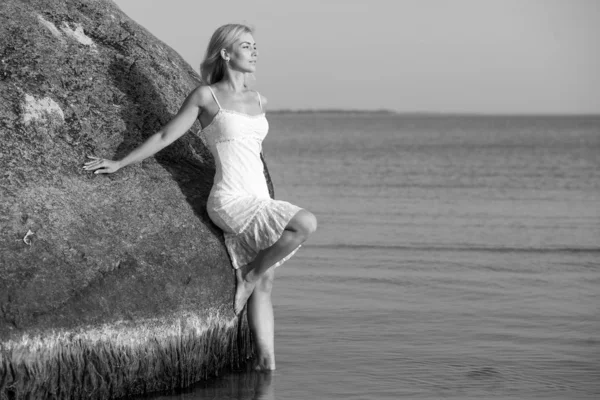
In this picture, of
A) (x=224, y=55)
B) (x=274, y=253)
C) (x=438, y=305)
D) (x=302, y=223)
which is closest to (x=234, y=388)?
(x=274, y=253)

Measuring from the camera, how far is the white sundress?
6004 millimetres

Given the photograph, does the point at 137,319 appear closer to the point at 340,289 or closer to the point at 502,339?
the point at 502,339

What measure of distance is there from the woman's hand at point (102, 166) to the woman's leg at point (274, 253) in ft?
3.70

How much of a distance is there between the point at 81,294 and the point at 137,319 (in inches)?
15.8

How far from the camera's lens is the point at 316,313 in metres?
8.62

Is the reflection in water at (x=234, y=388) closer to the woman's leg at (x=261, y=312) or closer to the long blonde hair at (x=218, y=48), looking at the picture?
the woman's leg at (x=261, y=312)

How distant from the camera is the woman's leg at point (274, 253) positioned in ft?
19.5

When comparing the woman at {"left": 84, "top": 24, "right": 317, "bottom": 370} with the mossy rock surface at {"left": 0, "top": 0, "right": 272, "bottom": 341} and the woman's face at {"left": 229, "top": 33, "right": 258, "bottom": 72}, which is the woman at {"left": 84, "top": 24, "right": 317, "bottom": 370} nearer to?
the woman's face at {"left": 229, "top": 33, "right": 258, "bottom": 72}

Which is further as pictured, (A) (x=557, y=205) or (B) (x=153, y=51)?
(A) (x=557, y=205)

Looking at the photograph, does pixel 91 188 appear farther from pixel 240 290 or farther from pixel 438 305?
pixel 438 305

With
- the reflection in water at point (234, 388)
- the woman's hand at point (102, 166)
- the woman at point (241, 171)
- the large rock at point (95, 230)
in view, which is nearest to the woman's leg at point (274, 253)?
the woman at point (241, 171)

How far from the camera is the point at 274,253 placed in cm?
602

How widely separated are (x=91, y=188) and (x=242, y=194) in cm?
105

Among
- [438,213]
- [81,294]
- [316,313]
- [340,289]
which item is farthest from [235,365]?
[438,213]
